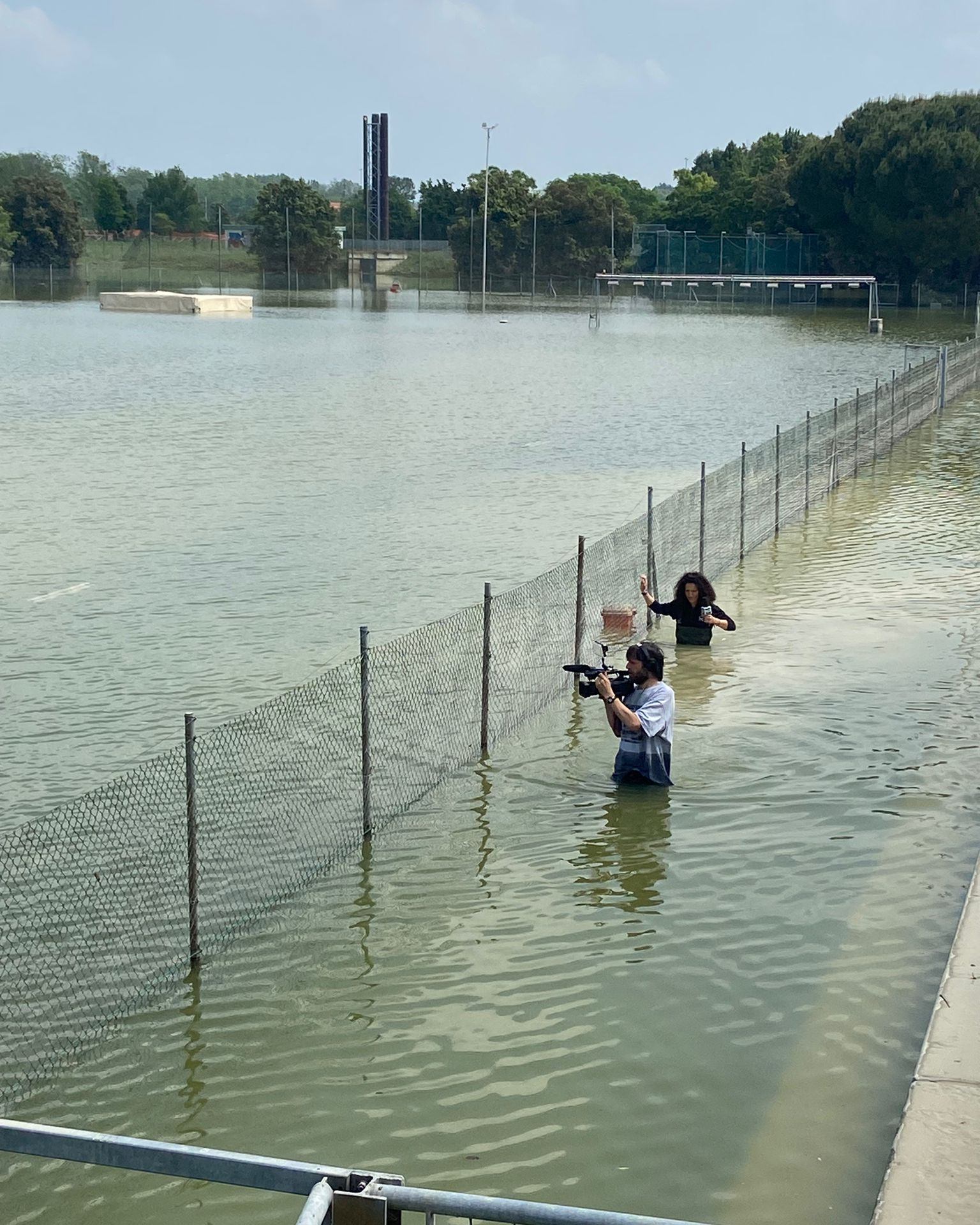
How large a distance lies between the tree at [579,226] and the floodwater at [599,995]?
461 ft

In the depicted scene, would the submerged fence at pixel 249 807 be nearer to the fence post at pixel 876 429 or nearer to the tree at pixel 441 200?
the fence post at pixel 876 429

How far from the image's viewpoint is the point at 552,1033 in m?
8.90

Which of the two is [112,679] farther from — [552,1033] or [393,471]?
[393,471]

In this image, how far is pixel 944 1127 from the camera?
23.8 feet

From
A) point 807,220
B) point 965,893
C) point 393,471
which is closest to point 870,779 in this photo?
point 965,893

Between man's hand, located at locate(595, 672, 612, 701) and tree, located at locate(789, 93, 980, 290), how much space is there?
106 meters

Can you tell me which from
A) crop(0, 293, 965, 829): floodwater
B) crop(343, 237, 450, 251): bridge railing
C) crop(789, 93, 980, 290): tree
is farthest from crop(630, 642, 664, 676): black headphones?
crop(343, 237, 450, 251): bridge railing

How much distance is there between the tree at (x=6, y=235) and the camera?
147625 mm

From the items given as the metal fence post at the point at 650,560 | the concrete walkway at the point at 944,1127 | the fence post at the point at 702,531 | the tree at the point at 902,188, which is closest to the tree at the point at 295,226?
the tree at the point at 902,188

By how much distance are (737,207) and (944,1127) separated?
149 meters

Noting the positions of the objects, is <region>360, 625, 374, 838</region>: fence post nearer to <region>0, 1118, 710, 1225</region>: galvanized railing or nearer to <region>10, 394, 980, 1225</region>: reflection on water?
<region>10, 394, 980, 1225</region>: reflection on water

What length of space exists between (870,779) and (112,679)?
8.46 m

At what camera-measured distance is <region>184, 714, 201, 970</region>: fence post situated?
918 cm

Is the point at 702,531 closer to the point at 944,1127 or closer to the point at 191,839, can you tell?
the point at 191,839
